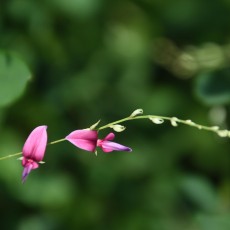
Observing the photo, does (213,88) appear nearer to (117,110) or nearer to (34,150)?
(34,150)

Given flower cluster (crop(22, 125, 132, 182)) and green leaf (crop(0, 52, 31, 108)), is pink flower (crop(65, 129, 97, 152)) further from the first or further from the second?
green leaf (crop(0, 52, 31, 108))

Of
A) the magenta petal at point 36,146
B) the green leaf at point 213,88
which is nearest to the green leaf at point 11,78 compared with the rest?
the magenta petal at point 36,146

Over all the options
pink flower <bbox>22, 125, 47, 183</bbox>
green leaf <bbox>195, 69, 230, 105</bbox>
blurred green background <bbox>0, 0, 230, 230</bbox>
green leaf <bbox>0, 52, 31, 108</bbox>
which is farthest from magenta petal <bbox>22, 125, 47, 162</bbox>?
blurred green background <bbox>0, 0, 230, 230</bbox>

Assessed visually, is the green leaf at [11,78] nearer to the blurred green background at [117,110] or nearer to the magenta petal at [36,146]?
the magenta petal at [36,146]

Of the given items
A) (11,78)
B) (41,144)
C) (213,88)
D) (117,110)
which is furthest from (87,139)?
(117,110)

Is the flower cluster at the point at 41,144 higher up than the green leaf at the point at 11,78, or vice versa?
the green leaf at the point at 11,78

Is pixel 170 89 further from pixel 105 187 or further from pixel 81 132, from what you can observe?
pixel 81 132
